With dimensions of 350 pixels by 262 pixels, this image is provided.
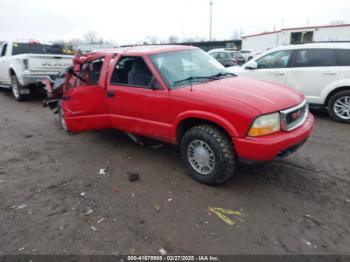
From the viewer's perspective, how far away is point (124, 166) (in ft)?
14.4

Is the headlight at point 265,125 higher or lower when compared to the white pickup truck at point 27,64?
lower

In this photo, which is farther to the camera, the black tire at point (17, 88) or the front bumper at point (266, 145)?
the black tire at point (17, 88)

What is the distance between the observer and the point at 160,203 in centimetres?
335

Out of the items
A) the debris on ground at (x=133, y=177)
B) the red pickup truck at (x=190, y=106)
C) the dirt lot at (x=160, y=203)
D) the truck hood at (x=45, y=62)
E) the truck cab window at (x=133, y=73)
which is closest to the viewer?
the dirt lot at (x=160, y=203)

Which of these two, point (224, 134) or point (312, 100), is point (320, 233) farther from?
point (312, 100)

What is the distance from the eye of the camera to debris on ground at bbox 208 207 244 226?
299 cm

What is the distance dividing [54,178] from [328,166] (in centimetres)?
401

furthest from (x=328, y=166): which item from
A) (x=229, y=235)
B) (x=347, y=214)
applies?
(x=229, y=235)

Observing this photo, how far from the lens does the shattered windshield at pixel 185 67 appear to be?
396 cm

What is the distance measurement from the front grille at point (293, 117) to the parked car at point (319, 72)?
10.2 ft

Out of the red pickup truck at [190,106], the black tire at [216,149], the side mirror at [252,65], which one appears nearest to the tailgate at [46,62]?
the red pickup truck at [190,106]

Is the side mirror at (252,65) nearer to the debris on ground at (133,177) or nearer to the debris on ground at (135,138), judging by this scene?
the debris on ground at (135,138)

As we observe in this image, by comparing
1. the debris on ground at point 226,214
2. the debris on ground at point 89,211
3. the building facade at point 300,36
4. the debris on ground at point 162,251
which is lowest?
the debris on ground at point 162,251

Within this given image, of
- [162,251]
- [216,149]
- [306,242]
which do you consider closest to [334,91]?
[216,149]
